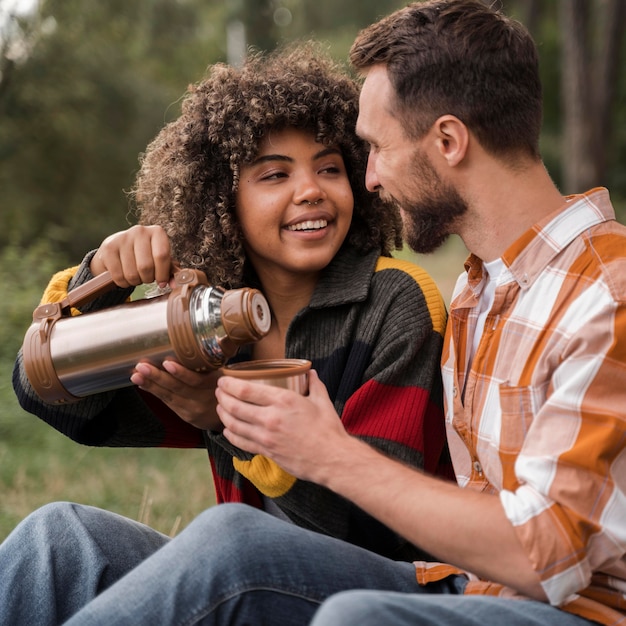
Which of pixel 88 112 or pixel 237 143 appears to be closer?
pixel 237 143

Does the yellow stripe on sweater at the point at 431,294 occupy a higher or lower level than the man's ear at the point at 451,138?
lower

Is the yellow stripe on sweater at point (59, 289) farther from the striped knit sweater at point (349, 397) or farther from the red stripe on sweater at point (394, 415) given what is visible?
the red stripe on sweater at point (394, 415)

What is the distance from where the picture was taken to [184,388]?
2426 millimetres

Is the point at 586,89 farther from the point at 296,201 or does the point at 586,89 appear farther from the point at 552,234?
the point at 552,234

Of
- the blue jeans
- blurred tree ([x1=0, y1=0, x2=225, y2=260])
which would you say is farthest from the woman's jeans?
blurred tree ([x1=0, y1=0, x2=225, y2=260])

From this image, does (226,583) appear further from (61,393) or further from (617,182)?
(617,182)

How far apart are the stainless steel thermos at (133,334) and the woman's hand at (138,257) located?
0.16 ft

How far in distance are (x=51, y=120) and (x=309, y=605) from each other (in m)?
11.3

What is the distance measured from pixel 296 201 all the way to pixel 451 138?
1.90 ft

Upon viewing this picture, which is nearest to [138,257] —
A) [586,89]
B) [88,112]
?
[586,89]

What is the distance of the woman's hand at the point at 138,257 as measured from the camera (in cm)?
249

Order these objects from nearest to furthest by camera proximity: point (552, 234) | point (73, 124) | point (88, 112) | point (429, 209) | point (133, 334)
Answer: point (552, 234), point (133, 334), point (429, 209), point (73, 124), point (88, 112)

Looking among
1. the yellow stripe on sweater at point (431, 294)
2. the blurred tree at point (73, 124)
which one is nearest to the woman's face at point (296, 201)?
the yellow stripe on sweater at point (431, 294)

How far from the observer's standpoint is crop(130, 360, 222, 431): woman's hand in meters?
2.32
